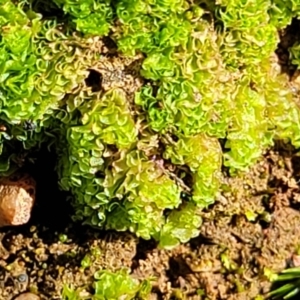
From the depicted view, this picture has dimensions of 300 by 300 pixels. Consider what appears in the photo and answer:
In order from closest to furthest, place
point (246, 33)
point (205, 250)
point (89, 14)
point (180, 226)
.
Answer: point (89, 14)
point (246, 33)
point (180, 226)
point (205, 250)

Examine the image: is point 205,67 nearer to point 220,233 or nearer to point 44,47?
point 44,47

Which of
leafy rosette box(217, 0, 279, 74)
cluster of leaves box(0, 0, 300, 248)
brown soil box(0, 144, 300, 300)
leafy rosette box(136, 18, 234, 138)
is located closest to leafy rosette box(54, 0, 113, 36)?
cluster of leaves box(0, 0, 300, 248)

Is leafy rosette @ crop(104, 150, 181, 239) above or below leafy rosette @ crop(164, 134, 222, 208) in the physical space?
below

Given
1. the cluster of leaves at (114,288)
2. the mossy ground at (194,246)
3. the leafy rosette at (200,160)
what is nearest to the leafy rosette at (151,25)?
the leafy rosette at (200,160)

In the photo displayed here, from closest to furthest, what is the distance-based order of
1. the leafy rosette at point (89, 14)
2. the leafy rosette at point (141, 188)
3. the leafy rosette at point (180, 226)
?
1. the leafy rosette at point (89, 14)
2. the leafy rosette at point (141, 188)
3. the leafy rosette at point (180, 226)

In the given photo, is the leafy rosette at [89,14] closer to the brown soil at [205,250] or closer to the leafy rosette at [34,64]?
the leafy rosette at [34,64]

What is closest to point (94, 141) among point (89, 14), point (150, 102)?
point (150, 102)

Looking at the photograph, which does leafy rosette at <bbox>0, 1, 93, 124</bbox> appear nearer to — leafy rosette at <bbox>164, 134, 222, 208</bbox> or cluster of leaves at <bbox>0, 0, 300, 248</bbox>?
cluster of leaves at <bbox>0, 0, 300, 248</bbox>

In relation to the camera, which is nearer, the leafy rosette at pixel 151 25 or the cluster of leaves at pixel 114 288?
the leafy rosette at pixel 151 25

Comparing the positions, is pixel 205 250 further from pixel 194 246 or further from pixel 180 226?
pixel 180 226
